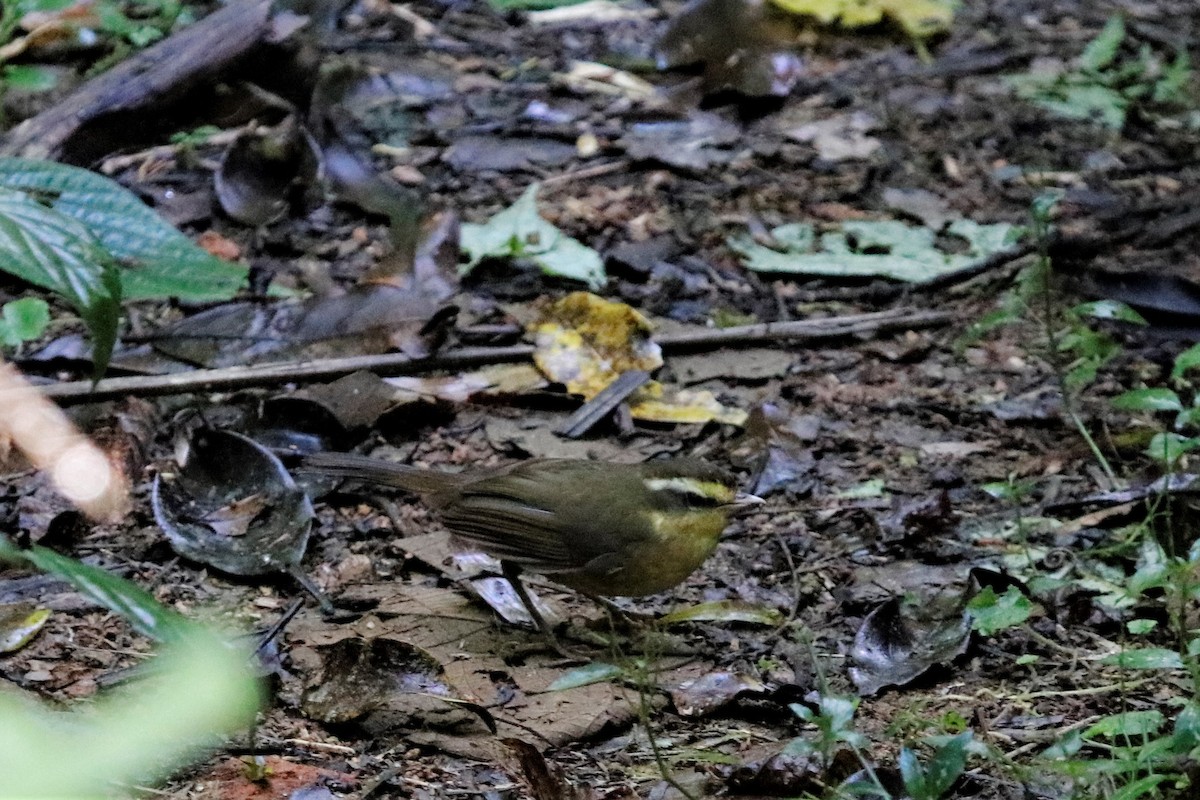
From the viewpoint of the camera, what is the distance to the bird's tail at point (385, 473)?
435 centimetres

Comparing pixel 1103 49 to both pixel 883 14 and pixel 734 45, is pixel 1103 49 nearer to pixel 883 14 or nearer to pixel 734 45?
pixel 883 14

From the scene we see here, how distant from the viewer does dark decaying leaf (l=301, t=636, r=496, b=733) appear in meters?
3.42

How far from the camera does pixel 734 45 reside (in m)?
8.02

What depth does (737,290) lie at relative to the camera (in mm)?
6121

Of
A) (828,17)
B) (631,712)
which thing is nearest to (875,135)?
(828,17)

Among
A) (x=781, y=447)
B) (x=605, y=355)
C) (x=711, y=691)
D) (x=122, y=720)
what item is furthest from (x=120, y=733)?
(x=605, y=355)

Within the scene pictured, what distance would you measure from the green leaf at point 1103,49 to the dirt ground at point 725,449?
390mm

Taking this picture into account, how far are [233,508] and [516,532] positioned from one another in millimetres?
952

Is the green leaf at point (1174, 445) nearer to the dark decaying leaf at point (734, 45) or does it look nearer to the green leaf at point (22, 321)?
the green leaf at point (22, 321)

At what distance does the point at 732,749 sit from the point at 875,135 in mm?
4856

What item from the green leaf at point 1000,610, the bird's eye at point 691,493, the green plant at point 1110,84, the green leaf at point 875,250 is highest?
the green leaf at point 1000,610

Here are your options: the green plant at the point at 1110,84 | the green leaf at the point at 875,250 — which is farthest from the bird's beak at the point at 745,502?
the green plant at the point at 1110,84

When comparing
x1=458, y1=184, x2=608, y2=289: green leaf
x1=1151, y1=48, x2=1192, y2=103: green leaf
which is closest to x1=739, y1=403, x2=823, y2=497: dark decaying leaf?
x1=458, y1=184, x2=608, y2=289: green leaf

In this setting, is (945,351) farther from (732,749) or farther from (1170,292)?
(732,749)
